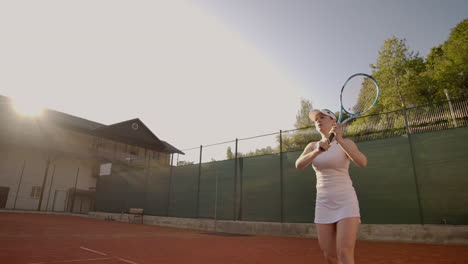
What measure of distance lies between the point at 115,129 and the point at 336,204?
31098mm

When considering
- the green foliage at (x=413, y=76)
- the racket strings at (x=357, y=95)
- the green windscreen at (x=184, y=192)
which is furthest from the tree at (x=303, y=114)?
the racket strings at (x=357, y=95)

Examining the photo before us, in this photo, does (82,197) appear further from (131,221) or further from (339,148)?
(339,148)

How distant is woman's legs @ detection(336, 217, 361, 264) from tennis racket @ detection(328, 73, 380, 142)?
178 centimetres

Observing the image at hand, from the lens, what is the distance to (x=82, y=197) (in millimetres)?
25750

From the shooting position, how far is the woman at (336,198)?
191 centimetres

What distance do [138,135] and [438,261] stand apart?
31.1 metres

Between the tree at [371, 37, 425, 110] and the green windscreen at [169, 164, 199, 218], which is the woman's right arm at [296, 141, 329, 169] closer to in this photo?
the green windscreen at [169, 164, 199, 218]

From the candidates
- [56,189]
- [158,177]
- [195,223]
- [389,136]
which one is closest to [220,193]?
[195,223]

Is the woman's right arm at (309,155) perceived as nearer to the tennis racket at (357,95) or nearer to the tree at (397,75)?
the tennis racket at (357,95)

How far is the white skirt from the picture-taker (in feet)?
6.43

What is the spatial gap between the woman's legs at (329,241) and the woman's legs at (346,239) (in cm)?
11

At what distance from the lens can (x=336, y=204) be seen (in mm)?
2037

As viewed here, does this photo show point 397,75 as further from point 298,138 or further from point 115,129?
point 115,129

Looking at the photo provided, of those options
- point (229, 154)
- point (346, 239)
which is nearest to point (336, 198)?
point (346, 239)
